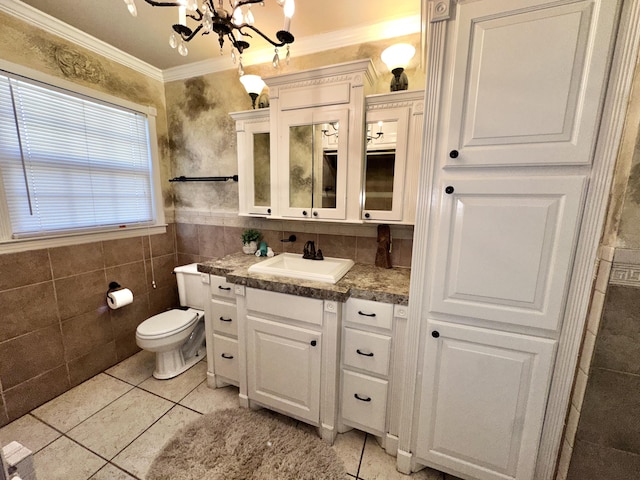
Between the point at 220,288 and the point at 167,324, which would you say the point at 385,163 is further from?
the point at 167,324

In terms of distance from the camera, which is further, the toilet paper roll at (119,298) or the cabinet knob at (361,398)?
the toilet paper roll at (119,298)

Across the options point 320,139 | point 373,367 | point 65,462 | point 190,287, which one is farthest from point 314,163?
point 65,462

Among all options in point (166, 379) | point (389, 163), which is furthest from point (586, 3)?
point (166, 379)

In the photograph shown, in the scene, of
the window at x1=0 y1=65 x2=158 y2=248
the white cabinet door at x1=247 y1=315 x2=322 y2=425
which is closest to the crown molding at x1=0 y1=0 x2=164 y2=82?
the window at x1=0 y1=65 x2=158 y2=248

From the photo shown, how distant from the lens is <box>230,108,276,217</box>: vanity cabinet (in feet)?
6.33

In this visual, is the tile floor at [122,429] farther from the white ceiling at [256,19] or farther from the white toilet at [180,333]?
the white ceiling at [256,19]

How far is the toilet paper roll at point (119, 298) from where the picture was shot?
207cm

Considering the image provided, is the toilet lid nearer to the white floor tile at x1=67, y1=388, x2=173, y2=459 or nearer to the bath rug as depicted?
the white floor tile at x1=67, y1=388, x2=173, y2=459

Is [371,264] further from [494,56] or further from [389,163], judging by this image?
[494,56]

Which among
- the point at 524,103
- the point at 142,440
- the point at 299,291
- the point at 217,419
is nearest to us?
the point at 524,103

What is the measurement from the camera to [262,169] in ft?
6.48

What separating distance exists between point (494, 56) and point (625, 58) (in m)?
0.38

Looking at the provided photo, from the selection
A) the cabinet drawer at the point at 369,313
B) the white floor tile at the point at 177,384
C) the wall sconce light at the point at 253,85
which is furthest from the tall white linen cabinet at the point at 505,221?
the white floor tile at the point at 177,384

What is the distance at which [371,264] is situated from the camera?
1.92m
